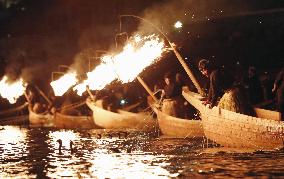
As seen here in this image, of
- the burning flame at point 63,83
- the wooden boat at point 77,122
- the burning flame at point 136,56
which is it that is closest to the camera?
the burning flame at point 136,56

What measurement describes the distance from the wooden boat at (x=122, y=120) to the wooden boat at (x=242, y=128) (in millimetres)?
7127

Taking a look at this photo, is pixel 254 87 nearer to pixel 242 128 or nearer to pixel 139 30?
pixel 242 128

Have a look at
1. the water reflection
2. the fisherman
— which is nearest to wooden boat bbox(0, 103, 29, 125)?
the water reflection

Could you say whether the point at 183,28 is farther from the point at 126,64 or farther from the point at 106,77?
the point at 126,64

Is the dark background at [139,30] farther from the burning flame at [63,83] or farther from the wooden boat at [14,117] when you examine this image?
the wooden boat at [14,117]

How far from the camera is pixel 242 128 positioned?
14.8 meters

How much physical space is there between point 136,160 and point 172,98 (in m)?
6.87

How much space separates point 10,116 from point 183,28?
1539 centimetres

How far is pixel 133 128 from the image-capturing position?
24.7 meters

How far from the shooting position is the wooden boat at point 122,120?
24.5 metres

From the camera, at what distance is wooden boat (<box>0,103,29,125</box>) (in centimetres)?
3353

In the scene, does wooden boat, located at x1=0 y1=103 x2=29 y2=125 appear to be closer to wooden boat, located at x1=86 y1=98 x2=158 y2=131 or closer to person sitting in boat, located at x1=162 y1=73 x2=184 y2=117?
wooden boat, located at x1=86 y1=98 x2=158 y2=131

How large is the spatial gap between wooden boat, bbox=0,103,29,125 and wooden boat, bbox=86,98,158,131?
775cm

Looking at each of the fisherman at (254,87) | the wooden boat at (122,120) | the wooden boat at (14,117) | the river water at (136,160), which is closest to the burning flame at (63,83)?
the wooden boat at (122,120)
